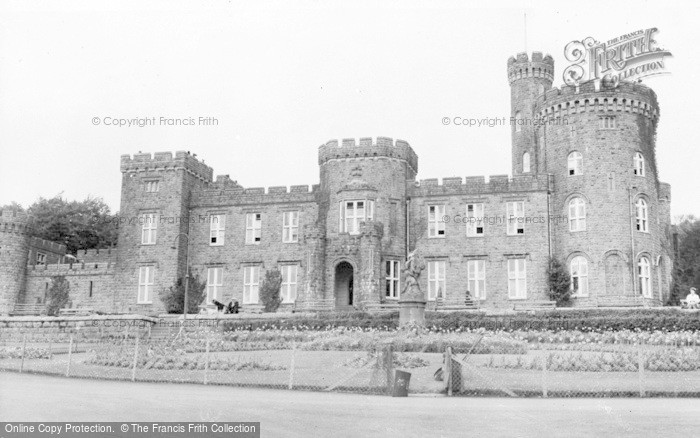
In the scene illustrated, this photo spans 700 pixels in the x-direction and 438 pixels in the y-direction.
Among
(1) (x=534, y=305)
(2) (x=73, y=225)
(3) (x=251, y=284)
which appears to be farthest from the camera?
(2) (x=73, y=225)

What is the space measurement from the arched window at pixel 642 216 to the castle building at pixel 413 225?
0.06 meters

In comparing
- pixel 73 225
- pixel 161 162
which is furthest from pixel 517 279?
pixel 73 225

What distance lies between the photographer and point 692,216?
266ft

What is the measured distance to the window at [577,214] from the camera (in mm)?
45469

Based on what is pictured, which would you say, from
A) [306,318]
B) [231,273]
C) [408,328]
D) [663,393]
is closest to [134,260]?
[231,273]

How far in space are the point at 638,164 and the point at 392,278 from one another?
1450 centimetres

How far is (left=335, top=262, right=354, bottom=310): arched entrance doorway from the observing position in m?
48.1

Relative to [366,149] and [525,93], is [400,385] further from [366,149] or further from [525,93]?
[525,93]

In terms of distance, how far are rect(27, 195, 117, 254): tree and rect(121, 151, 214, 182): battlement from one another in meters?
23.0

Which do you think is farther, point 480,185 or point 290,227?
point 290,227

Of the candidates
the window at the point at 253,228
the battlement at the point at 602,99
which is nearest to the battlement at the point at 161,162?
the window at the point at 253,228

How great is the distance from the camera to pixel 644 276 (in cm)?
4450

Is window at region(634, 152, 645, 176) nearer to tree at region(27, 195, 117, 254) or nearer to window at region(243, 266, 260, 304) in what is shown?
window at region(243, 266, 260, 304)

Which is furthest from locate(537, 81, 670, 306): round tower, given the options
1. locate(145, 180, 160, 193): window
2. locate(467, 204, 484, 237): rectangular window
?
locate(145, 180, 160, 193): window
